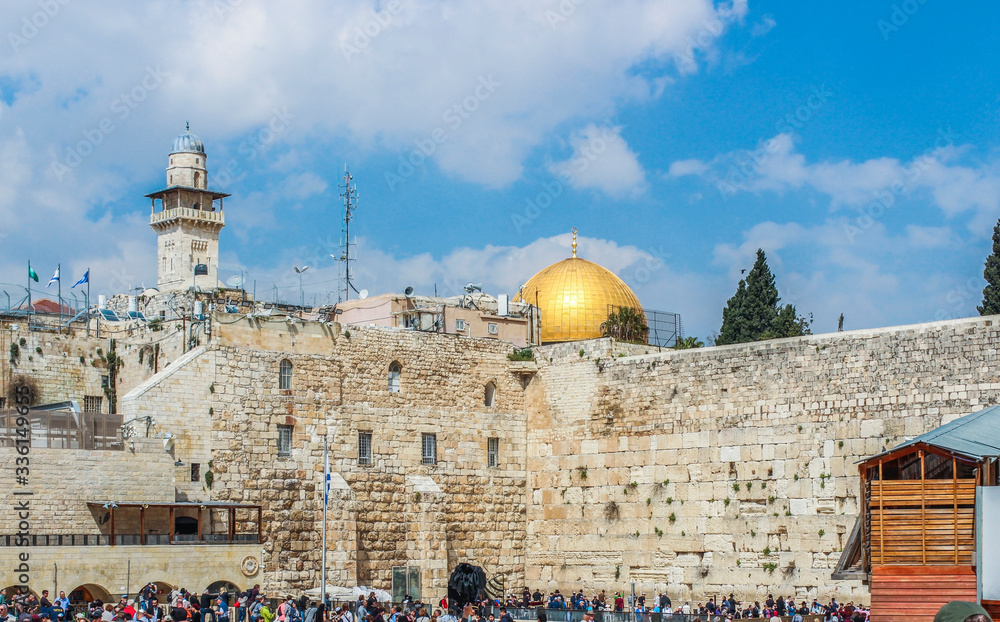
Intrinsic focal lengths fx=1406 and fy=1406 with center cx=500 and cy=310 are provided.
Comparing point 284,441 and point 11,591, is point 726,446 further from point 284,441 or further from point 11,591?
point 11,591

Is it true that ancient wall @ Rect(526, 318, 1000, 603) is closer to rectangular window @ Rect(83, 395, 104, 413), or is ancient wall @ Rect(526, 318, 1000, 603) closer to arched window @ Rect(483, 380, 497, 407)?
arched window @ Rect(483, 380, 497, 407)

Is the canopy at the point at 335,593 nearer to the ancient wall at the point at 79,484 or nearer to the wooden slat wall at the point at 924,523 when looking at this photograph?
the ancient wall at the point at 79,484

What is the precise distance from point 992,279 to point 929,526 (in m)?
19.0

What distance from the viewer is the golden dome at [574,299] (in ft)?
130

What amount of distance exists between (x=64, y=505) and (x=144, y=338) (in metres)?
6.09

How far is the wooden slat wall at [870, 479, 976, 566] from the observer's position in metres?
20.8

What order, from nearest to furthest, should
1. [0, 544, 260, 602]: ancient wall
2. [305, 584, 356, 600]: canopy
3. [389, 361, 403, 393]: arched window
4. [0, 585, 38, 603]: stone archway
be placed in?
[0, 585, 38, 603]: stone archway, [0, 544, 260, 602]: ancient wall, [305, 584, 356, 600]: canopy, [389, 361, 403, 393]: arched window

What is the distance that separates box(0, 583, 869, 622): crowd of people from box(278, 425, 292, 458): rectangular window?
323 cm

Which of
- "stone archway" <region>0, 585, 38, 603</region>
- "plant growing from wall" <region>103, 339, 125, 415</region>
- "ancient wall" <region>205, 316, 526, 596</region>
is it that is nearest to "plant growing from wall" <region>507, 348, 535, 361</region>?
"ancient wall" <region>205, 316, 526, 596</region>

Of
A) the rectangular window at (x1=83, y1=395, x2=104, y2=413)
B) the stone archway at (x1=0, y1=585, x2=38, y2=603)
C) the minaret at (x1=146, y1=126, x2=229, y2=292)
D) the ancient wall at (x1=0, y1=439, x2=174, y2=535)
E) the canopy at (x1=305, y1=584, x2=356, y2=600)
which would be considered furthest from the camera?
the minaret at (x1=146, y1=126, x2=229, y2=292)

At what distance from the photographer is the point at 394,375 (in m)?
32.0

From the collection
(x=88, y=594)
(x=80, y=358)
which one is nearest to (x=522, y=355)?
(x=80, y=358)

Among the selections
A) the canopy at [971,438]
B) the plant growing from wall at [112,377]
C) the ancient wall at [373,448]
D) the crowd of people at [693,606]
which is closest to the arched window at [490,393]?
the ancient wall at [373,448]

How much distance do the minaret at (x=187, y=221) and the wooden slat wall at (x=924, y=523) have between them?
2683 cm
